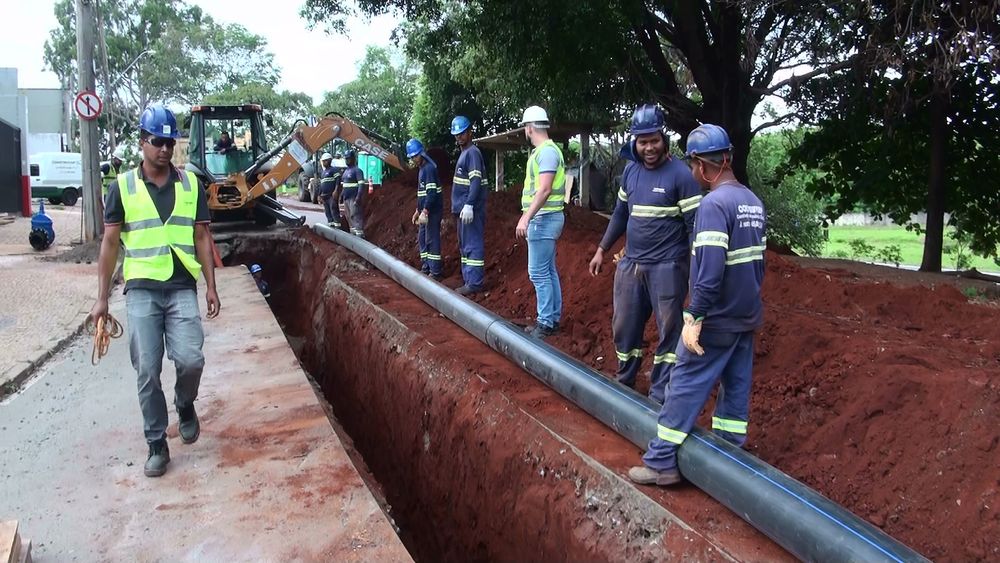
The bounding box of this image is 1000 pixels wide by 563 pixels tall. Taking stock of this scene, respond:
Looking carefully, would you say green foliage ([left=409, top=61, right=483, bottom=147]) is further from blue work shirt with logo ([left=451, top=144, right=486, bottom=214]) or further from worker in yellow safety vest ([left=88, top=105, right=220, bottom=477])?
worker in yellow safety vest ([left=88, top=105, right=220, bottom=477])

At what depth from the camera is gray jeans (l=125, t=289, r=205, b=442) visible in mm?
3908

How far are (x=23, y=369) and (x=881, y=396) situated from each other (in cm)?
666

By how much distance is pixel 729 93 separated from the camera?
1079 cm

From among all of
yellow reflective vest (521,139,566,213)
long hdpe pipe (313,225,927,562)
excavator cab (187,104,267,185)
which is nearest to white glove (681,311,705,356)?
long hdpe pipe (313,225,927,562)

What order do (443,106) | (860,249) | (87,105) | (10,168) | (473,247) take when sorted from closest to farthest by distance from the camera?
(473,247) → (87,105) → (860,249) → (443,106) → (10,168)

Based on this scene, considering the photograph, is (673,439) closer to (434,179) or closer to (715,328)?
(715,328)

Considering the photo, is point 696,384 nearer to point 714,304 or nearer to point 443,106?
point 714,304

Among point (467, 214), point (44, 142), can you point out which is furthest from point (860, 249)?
point (44, 142)

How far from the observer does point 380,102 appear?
117ft

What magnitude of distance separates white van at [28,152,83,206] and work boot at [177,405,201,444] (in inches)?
1179

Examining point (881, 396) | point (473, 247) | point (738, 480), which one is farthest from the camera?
point (473, 247)

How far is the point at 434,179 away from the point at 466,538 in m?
4.53

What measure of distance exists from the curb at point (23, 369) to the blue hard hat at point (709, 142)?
5640mm

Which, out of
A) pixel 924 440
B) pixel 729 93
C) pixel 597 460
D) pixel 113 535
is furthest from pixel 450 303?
pixel 729 93
